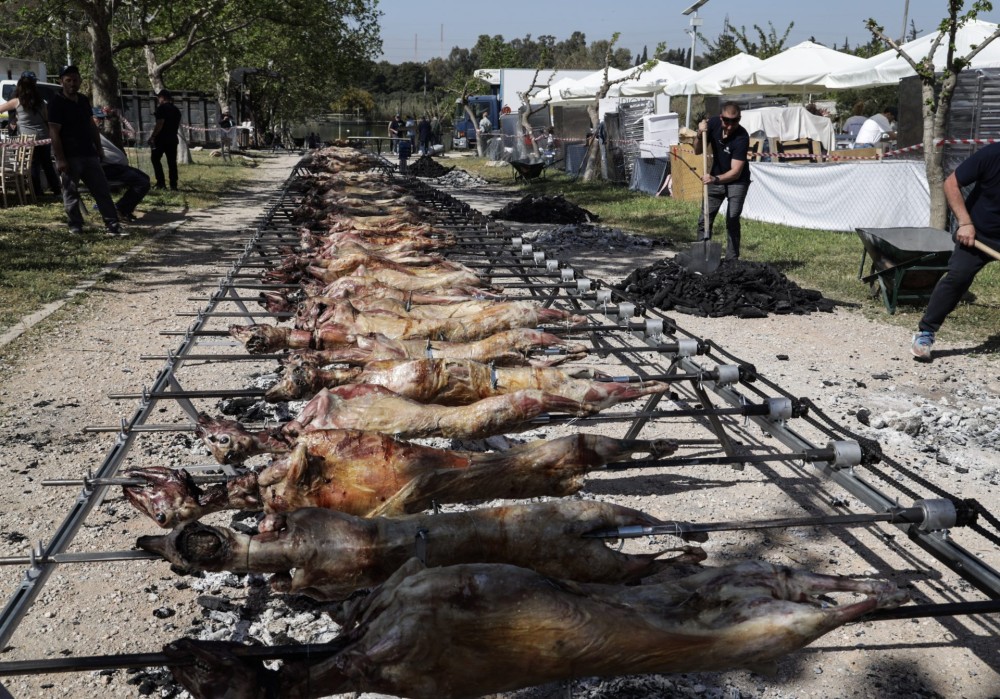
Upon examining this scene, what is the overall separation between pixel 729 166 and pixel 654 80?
14.4m

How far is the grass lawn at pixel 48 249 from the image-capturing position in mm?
8484

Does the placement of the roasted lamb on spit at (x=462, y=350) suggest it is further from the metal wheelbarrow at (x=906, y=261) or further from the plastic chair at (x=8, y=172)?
the plastic chair at (x=8, y=172)

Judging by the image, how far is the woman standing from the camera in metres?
12.5

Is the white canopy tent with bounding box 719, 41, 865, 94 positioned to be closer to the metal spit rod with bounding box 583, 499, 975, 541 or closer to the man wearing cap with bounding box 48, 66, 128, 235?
the man wearing cap with bounding box 48, 66, 128, 235

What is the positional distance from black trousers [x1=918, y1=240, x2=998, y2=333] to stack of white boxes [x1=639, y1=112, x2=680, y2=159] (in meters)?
13.2

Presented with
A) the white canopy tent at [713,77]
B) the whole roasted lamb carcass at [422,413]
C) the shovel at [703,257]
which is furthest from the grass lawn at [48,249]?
the white canopy tent at [713,77]

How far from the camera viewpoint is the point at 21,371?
6254mm

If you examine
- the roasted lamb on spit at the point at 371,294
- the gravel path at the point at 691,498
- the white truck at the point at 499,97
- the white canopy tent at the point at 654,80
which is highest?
the white truck at the point at 499,97

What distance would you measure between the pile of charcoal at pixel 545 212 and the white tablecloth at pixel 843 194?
325 cm

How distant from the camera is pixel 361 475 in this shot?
8.87 ft

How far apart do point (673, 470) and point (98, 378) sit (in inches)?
166

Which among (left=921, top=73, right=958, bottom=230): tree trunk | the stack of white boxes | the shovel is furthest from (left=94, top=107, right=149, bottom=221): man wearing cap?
(left=921, top=73, right=958, bottom=230): tree trunk

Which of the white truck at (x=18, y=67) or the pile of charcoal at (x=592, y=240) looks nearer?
the pile of charcoal at (x=592, y=240)

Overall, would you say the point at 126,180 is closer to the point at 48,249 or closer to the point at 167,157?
the point at 48,249
